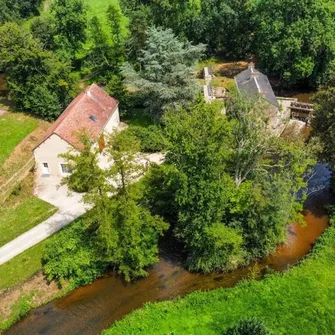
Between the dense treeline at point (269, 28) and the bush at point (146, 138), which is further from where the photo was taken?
the dense treeline at point (269, 28)

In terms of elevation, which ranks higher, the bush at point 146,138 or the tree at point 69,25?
the tree at point 69,25

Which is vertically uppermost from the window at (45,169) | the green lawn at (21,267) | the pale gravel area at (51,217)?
the window at (45,169)

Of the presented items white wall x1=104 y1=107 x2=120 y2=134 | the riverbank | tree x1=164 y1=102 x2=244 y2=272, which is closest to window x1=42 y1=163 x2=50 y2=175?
white wall x1=104 y1=107 x2=120 y2=134

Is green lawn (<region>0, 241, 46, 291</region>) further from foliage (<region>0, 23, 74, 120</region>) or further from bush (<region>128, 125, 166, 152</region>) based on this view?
foliage (<region>0, 23, 74, 120</region>)

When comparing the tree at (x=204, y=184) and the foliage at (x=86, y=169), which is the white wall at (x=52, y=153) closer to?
the foliage at (x=86, y=169)

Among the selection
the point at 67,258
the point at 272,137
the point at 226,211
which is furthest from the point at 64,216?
the point at 272,137

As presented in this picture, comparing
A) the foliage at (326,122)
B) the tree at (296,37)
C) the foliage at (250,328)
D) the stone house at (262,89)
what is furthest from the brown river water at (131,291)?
the tree at (296,37)

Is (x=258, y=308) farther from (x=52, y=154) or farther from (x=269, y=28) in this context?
(x=269, y=28)
